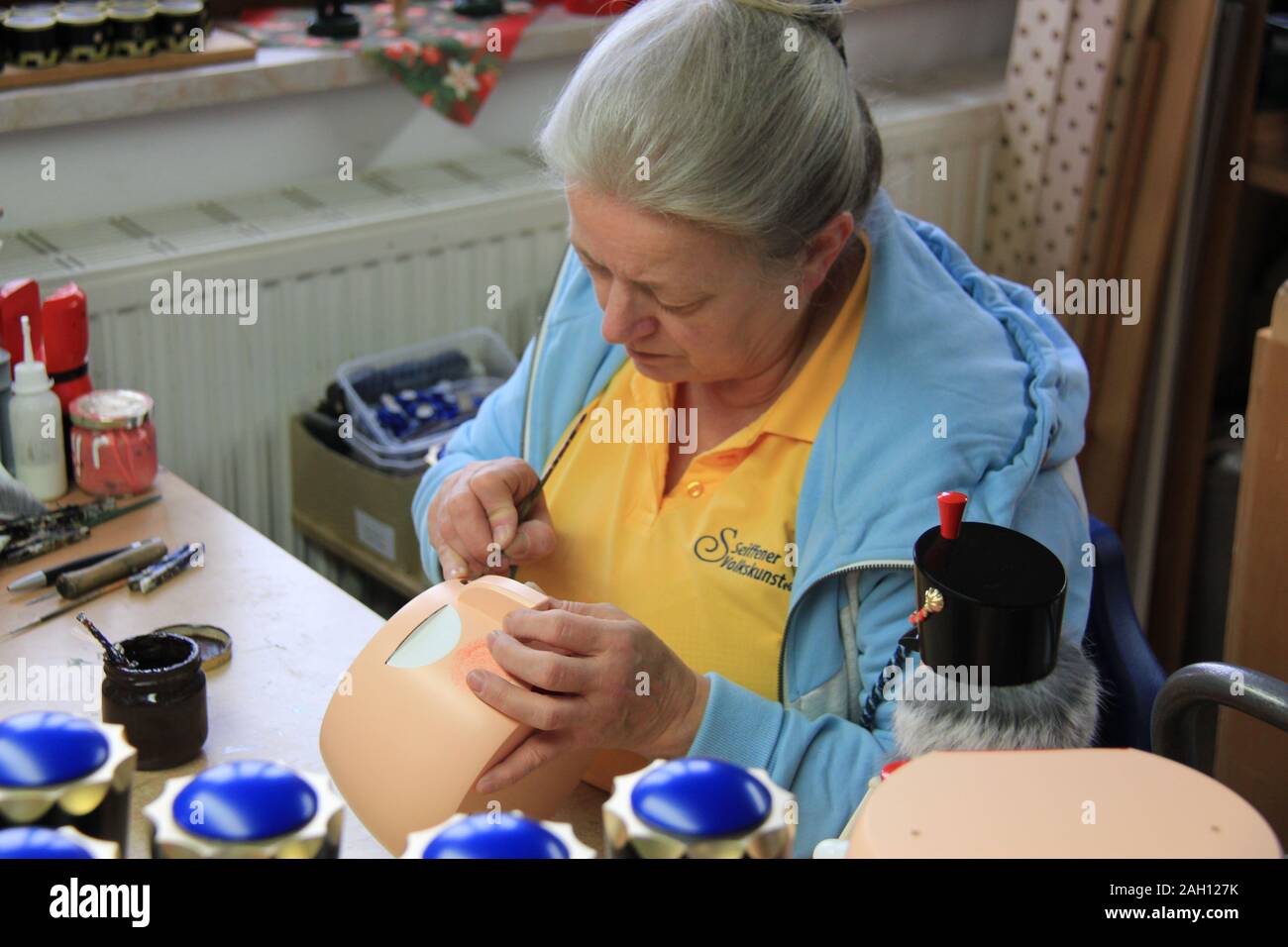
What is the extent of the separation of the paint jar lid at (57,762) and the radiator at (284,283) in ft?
5.07

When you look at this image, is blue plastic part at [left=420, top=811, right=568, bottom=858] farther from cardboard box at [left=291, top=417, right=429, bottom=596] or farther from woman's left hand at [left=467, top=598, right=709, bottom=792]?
cardboard box at [left=291, top=417, right=429, bottom=596]

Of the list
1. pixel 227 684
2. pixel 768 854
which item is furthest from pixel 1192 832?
pixel 227 684

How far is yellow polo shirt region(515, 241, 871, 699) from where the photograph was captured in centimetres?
148

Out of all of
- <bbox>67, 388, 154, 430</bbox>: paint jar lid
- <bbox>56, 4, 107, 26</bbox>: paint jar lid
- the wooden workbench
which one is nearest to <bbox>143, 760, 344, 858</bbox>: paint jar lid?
the wooden workbench

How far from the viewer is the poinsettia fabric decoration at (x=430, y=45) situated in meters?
2.53

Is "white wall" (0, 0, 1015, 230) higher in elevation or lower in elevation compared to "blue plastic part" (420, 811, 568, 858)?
higher

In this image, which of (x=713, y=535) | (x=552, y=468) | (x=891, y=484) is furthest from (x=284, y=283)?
(x=891, y=484)

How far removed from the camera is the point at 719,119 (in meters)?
1.33

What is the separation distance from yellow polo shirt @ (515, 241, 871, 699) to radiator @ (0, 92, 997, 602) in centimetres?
80

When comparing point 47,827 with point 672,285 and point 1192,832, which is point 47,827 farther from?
point 672,285

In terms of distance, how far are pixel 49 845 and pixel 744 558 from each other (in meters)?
0.91

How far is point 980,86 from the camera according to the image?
10.4ft

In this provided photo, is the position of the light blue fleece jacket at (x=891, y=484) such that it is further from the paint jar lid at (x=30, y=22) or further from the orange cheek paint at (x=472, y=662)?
the paint jar lid at (x=30, y=22)
